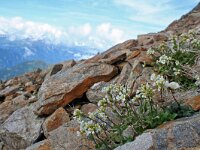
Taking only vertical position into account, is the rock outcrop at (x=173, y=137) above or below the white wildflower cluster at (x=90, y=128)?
above

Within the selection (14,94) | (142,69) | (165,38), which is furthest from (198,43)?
(14,94)

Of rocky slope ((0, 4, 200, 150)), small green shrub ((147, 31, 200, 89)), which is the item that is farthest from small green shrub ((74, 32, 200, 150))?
rocky slope ((0, 4, 200, 150))

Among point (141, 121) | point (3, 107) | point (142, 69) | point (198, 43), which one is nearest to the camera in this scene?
point (141, 121)

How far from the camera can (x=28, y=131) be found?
52.2 feet

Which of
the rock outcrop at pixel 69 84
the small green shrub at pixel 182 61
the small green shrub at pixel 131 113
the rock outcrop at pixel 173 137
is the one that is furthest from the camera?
the rock outcrop at pixel 69 84

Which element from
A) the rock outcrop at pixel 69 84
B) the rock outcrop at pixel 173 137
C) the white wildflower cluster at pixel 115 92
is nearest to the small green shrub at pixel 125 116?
the white wildflower cluster at pixel 115 92

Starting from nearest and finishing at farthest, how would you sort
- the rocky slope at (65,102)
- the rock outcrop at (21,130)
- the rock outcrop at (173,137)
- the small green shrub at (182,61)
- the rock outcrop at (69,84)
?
1. the rock outcrop at (173,137)
2. the small green shrub at (182,61)
3. the rocky slope at (65,102)
4. the rock outcrop at (21,130)
5. the rock outcrop at (69,84)

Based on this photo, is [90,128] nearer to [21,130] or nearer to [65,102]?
[65,102]

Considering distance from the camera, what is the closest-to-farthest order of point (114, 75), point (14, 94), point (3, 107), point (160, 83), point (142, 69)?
point (160, 83), point (142, 69), point (114, 75), point (3, 107), point (14, 94)

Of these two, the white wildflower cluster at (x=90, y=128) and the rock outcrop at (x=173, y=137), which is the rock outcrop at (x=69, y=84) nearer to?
the white wildflower cluster at (x=90, y=128)

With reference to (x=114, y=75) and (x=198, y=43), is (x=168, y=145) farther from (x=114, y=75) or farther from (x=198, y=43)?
(x=114, y=75)

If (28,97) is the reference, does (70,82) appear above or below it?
above

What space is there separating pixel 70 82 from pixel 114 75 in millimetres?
1866

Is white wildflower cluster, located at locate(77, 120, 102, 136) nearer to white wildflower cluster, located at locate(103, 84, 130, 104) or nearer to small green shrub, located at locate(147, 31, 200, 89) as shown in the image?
white wildflower cluster, located at locate(103, 84, 130, 104)
